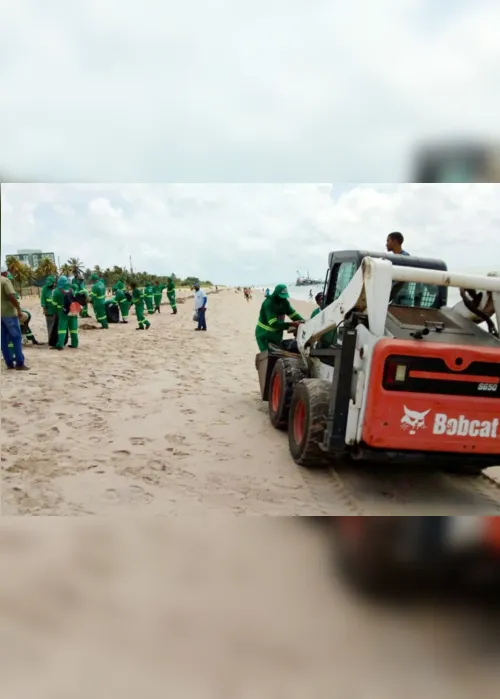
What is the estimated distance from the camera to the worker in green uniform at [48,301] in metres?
9.82

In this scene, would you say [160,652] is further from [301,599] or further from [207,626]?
[301,599]

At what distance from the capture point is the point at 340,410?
3709mm

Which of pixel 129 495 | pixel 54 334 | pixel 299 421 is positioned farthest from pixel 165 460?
pixel 54 334

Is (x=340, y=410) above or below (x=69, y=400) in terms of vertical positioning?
above

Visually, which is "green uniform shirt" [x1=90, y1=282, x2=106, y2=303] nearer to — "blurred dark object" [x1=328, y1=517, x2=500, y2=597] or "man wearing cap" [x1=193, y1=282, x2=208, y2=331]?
"man wearing cap" [x1=193, y1=282, x2=208, y2=331]

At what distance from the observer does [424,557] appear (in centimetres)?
239

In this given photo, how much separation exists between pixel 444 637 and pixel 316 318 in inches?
129

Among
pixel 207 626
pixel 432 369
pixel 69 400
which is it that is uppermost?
pixel 432 369

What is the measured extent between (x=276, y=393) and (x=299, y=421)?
114 cm

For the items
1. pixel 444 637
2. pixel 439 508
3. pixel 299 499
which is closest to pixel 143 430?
pixel 299 499

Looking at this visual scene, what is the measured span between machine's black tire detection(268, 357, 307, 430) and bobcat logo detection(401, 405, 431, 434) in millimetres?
1980

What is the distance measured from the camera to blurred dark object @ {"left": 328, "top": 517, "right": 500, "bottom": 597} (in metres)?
2.31

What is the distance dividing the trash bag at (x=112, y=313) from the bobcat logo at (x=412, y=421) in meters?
13.9

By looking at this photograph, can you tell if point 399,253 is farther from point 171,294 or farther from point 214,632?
point 171,294
